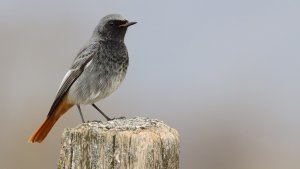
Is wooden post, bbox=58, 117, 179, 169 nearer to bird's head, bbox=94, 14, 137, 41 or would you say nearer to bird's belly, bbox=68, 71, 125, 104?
bird's belly, bbox=68, 71, 125, 104

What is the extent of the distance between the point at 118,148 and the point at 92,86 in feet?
10.2

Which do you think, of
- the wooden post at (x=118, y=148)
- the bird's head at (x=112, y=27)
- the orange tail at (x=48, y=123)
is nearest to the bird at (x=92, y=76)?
the orange tail at (x=48, y=123)

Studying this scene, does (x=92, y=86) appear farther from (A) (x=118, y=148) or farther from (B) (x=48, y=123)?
(A) (x=118, y=148)

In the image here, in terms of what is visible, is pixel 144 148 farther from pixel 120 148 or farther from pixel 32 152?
pixel 32 152

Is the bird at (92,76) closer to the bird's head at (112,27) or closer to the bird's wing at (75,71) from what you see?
the bird's wing at (75,71)

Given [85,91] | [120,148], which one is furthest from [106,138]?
[85,91]

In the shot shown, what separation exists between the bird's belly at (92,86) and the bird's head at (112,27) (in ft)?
1.69

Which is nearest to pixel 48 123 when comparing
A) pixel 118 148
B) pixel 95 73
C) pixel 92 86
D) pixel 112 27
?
pixel 92 86

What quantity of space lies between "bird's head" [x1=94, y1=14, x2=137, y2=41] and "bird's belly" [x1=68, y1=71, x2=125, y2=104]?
0.52 metres

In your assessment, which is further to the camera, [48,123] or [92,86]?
[92,86]

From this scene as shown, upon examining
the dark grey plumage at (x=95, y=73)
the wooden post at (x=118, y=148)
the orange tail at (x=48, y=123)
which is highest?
the dark grey plumage at (x=95, y=73)

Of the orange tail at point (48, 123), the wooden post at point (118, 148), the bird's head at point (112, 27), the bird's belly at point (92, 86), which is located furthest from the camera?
the bird's head at point (112, 27)

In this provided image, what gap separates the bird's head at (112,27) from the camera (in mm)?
7625

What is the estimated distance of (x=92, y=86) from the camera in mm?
7266
